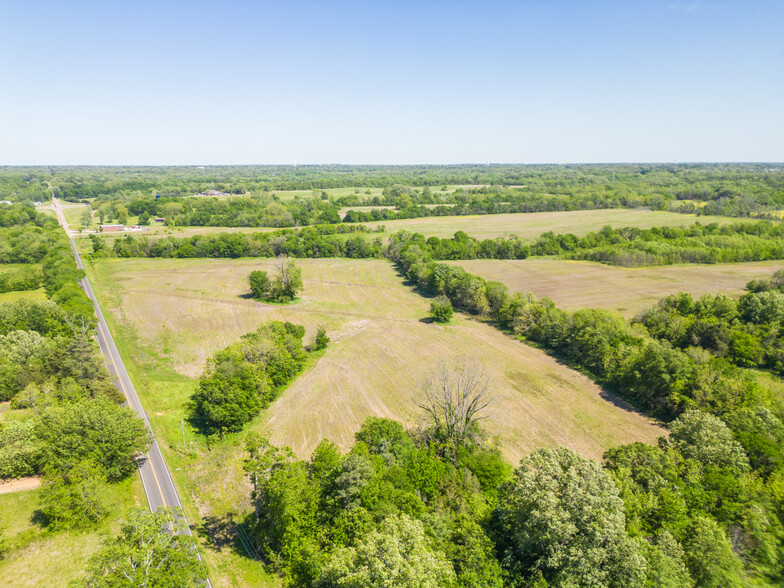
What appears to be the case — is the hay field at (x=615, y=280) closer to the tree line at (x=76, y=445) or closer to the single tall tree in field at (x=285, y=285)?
the single tall tree in field at (x=285, y=285)

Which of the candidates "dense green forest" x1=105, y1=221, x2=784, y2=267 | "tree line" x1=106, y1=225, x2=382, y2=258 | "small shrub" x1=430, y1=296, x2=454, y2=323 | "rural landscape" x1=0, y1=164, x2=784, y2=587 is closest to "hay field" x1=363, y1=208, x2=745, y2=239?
"dense green forest" x1=105, y1=221, x2=784, y2=267

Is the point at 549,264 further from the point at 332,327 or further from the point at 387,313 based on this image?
the point at 332,327

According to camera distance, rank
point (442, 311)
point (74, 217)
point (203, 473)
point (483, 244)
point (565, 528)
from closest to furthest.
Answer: point (565, 528) → point (203, 473) → point (442, 311) → point (483, 244) → point (74, 217)

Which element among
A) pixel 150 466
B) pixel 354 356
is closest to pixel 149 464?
pixel 150 466

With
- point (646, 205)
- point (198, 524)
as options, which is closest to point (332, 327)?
point (198, 524)

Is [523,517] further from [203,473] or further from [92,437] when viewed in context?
[92,437]

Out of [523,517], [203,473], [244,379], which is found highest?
[523,517]

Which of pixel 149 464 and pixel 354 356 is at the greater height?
pixel 354 356
